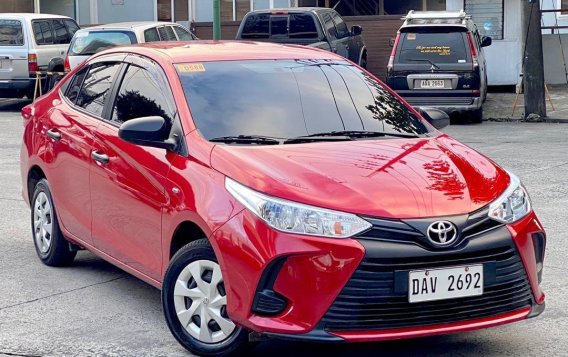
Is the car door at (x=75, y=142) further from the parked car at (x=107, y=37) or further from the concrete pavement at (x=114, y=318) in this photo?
the parked car at (x=107, y=37)

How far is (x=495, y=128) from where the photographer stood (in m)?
18.3

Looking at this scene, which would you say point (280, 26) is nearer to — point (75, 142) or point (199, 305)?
point (75, 142)

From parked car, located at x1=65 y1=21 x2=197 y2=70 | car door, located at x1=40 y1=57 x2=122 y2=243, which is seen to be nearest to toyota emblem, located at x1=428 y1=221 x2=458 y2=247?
car door, located at x1=40 y1=57 x2=122 y2=243

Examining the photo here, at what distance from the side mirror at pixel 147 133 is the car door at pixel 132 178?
93 mm

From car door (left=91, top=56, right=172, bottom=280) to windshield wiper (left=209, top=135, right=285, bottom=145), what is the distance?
1.13 ft

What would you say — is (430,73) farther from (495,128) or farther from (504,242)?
(504,242)

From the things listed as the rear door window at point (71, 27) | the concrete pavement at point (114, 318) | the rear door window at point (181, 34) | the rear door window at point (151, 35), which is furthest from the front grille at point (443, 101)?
the rear door window at point (71, 27)

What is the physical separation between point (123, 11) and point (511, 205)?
2510 centimetres

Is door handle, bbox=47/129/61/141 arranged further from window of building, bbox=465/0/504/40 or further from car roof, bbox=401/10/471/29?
window of building, bbox=465/0/504/40

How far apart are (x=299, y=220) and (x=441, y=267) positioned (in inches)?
27.7

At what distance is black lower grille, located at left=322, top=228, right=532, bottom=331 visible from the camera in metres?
5.25

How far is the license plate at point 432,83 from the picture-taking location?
18.4 m

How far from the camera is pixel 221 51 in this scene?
704 cm

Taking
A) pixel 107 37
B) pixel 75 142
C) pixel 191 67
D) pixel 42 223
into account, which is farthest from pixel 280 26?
pixel 191 67
